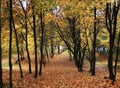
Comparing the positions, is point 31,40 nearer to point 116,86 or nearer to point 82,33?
point 82,33

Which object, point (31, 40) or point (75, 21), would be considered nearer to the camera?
point (75, 21)

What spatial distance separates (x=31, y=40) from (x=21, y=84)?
1268 inches

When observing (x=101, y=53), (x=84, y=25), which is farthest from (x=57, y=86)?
(x=101, y=53)

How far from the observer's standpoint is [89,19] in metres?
29.1

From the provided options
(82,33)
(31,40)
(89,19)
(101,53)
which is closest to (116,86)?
(89,19)

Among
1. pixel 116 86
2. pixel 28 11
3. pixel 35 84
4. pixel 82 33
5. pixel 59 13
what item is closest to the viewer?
pixel 116 86

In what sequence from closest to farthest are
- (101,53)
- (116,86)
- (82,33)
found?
(116,86)
(82,33)
(101,53)

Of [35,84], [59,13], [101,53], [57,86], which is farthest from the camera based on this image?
[101,53]

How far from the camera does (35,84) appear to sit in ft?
68.9

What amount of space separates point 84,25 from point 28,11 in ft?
23.8

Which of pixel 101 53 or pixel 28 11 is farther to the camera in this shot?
pixel 101 53

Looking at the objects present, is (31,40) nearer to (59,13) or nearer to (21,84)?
(59,13)

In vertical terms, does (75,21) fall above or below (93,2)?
below

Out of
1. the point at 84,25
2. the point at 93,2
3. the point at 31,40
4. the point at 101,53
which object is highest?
the point at 93,2
